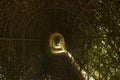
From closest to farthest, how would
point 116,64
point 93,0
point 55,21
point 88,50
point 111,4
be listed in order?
point 111,4, point 116,64, point 93,0, point 88,50, point 55,21

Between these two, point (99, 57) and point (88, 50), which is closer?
point (99, 57)

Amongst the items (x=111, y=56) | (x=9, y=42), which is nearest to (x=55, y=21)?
(x=9, y=42)

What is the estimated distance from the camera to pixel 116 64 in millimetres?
5352

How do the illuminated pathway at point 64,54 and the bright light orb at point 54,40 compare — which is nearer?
the illuminated pathway at point 64,54

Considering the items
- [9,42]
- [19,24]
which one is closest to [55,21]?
[19,24]

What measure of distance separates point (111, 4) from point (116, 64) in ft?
3.56

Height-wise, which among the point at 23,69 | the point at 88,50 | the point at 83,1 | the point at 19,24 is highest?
the point at 83,1

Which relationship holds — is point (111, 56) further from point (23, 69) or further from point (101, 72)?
point (23, 69)

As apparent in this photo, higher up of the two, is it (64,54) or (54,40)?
(54,40)

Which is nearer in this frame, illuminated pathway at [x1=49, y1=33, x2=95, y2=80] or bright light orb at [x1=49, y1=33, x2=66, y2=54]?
illuminated pathway at [x1=49, y1=33, x2=95, y2=80]

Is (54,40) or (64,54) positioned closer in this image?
(64,54)

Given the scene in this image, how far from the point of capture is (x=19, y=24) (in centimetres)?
816

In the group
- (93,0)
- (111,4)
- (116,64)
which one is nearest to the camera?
(111,4)

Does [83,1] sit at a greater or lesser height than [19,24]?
greater
